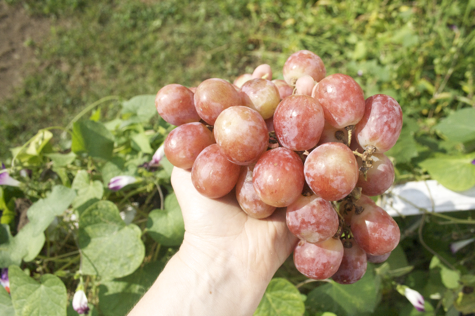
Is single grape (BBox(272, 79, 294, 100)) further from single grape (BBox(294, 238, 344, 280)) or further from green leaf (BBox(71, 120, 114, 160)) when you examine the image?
green leaf (BBox(71, 120, 114, 160))

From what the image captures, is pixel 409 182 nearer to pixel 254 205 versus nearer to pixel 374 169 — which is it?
pixel 374 169

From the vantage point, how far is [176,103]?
1.05 metres

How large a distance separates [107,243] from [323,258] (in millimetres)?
902

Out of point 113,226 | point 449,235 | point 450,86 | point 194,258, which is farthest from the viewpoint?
point 450,86

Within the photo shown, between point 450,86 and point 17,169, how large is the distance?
10.2ft

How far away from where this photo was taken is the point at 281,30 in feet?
10.1

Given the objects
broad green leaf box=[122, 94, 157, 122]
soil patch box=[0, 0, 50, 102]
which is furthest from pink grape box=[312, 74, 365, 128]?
soil patch box=[0, 0, 50, 102]

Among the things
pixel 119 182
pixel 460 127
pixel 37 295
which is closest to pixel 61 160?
→ pixel 119 182

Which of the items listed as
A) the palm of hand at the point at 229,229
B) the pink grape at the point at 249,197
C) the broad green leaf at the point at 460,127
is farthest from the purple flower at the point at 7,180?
the broad green leaf at the point at 460,127

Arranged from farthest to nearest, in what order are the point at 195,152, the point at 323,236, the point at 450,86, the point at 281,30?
the point at 281,30 → the point at 450,86 → the point at 195,152 → the point at 323,236

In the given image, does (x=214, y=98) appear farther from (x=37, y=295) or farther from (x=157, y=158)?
(x=37, y=295)

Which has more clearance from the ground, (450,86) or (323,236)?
(323,236)

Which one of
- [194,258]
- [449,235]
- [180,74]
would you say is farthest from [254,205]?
[180,74]

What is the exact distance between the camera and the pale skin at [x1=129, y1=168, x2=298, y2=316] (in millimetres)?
1056
